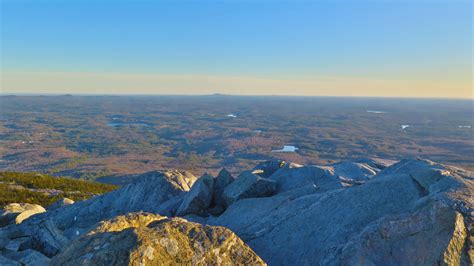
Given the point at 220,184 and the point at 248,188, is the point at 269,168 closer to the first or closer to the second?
the point at 220,184

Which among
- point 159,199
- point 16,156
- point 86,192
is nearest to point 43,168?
point 16,156

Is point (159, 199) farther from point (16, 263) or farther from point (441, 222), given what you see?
point (441, 222)

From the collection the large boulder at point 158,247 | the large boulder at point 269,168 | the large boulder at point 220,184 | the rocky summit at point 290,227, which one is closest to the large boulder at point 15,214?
the rocky summit at point 290,227

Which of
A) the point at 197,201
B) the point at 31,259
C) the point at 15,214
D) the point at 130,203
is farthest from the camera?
the point at 15,214

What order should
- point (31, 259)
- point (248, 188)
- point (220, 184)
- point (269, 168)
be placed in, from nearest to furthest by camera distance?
point (31, 259), point (248, 188), point (220, 184), point (269, 168)

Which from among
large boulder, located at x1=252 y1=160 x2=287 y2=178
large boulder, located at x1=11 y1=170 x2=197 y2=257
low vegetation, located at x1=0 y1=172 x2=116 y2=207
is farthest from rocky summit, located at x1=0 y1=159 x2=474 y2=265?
low vegetation, located at x1=0 y1=172 x2=116 y2=207

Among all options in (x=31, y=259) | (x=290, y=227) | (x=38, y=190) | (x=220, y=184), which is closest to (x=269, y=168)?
(x=220, y=184)

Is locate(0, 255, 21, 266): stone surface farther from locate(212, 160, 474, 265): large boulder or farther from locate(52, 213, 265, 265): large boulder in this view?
locate(212, 160, 474, 265): large boulder
